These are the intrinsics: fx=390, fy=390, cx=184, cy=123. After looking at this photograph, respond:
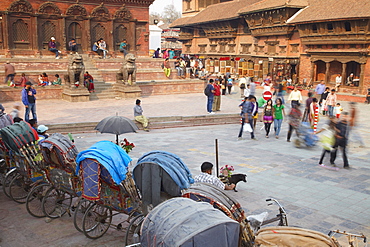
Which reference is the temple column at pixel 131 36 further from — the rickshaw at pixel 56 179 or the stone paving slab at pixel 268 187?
the rickshaw at pixel 56 179

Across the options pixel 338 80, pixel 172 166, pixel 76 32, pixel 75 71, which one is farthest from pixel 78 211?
pixel 338 80

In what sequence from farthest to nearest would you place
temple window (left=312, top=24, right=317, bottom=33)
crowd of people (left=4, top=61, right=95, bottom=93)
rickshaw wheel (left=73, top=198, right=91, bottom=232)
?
1. temple window (left=312, top=24, right=317, bottom=33)
2. crowd of people (left=4, top=61, right=95, bottom=93)
3. rickshaw wheel (left=73, top=198, right=91, bottom=232)

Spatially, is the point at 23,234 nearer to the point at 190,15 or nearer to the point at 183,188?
the point at 183,188

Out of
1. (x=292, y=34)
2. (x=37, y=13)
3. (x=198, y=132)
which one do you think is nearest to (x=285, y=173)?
(x=198, y=132)

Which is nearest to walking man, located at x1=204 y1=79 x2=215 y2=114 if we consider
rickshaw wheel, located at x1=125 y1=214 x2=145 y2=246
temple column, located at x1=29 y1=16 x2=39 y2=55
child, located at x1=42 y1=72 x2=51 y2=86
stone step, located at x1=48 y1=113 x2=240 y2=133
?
stone step, located at x1=48 y1=113 x2=240 y2=133

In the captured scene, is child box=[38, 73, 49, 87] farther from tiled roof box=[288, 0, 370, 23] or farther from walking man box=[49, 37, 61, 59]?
tiled roof box=[288, 0, 370, 23]

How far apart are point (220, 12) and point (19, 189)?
42.1 m

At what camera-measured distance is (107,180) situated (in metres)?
6.21

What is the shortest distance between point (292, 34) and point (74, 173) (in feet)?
105

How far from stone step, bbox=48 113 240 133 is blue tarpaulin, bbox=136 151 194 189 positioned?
10328mm

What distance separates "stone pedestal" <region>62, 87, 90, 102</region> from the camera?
22.5 m

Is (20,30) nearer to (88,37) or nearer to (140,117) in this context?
(88,37)

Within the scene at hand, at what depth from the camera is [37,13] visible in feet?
93.1

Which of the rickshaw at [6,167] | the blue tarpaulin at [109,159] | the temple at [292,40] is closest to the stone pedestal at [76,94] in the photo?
the rickshaw at [6,167]
